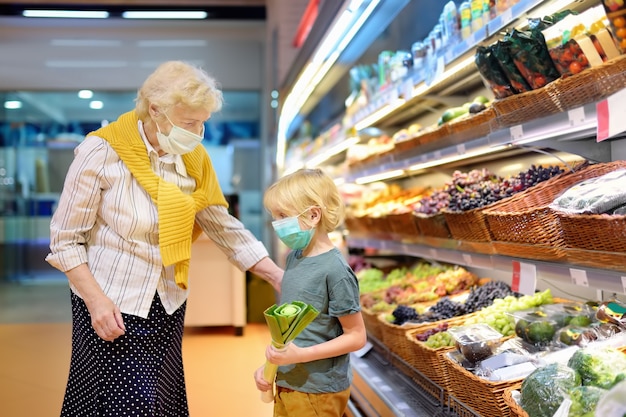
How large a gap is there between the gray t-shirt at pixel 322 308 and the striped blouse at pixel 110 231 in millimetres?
451

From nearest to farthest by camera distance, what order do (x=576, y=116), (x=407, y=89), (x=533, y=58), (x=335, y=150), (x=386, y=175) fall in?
(x=576, y=116)
(x=533, y=58)
(x=407, y=89)
(x=386, y=175)
(x=335, y=150)

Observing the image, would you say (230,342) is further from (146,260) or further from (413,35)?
(146,260)

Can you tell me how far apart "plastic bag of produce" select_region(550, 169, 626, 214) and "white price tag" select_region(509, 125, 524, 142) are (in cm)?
32

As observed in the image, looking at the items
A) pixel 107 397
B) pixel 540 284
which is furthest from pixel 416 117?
pixel 107 397

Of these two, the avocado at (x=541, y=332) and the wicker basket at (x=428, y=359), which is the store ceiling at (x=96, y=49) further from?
the avocado at (x=541, y=332)

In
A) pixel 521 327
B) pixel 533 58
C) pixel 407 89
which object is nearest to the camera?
pixel 533 58

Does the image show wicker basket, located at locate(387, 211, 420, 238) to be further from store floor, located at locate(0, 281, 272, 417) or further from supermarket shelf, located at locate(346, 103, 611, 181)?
store floor, located at locate(0, 281, 272, 417)

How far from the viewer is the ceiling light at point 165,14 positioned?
10211 millimetres

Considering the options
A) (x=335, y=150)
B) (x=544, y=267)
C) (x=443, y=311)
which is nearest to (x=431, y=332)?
(x=443, y=311)

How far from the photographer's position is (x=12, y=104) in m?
11.2

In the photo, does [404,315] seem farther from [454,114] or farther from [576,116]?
[576,116]

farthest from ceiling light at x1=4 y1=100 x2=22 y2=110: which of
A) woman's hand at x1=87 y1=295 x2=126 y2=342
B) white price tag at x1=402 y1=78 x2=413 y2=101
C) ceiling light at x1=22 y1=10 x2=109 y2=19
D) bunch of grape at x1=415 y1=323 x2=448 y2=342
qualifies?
woman's hand at x1=87 y1=295 x2=126 y2=342

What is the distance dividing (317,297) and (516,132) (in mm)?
925

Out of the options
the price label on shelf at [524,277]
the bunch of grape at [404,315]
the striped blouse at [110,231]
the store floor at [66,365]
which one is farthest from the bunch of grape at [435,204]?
the store floor at [66,365]
